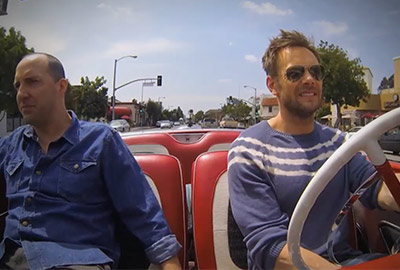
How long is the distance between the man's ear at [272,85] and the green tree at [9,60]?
1020 millimetres

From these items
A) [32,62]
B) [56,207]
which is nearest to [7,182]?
[56,207]

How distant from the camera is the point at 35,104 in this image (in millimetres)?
1233

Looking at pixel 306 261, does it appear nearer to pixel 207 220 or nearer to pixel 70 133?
pixel 207 220

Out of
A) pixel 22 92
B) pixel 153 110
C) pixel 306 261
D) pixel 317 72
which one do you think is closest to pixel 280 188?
pixel 306 261

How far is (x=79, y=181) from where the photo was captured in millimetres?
1236

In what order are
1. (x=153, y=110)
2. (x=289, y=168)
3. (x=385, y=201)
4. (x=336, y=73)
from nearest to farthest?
(x=385, y=201)
(x=289, y=168)
(x=336, y=73)
(x=153, y=110)

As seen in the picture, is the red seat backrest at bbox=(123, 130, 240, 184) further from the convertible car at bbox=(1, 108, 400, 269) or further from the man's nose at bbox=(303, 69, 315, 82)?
the man's nose at bbox=(303, 69, 315, 82)

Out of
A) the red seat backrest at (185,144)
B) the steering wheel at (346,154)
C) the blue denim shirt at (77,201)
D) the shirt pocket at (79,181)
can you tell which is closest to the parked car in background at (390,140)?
the steering wheel at (346,154)

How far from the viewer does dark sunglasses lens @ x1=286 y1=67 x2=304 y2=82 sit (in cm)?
124

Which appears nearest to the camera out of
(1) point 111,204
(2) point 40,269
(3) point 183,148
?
(2) point 40,269

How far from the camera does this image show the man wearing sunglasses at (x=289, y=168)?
111cm

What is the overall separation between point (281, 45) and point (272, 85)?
0.18m

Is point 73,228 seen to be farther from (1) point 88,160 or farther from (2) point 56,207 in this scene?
(1) point 88,160

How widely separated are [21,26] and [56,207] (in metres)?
0.74
